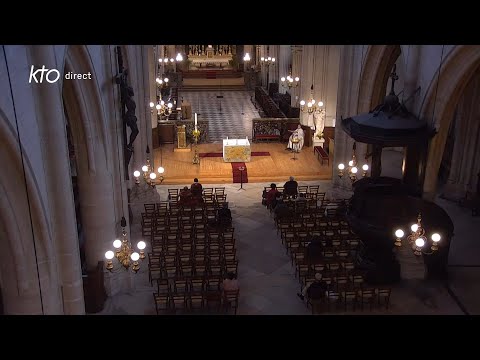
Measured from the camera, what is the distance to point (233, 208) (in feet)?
68.3

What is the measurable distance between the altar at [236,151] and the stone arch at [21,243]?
16266 millimetres

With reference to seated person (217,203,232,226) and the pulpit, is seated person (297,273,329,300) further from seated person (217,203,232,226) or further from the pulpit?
the pulpit

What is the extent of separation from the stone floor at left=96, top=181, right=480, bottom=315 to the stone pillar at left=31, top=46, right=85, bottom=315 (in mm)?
3050

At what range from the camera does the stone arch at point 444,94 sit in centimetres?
1321

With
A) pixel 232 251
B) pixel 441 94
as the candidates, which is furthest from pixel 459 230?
pixel 232 251

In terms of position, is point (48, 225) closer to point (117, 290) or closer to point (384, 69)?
point (117, 290)

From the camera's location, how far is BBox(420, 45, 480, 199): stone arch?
13211mm

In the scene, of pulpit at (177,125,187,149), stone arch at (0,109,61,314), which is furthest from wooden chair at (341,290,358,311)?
pulpit at (177,125,187,149)

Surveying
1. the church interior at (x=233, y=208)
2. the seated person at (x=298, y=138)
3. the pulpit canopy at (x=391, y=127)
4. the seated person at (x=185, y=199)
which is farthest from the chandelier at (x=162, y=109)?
the pulpit canopy at (x=391, y=127)

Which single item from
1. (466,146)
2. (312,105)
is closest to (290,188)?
(466,146)

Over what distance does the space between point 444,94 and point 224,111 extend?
85.4 feet
